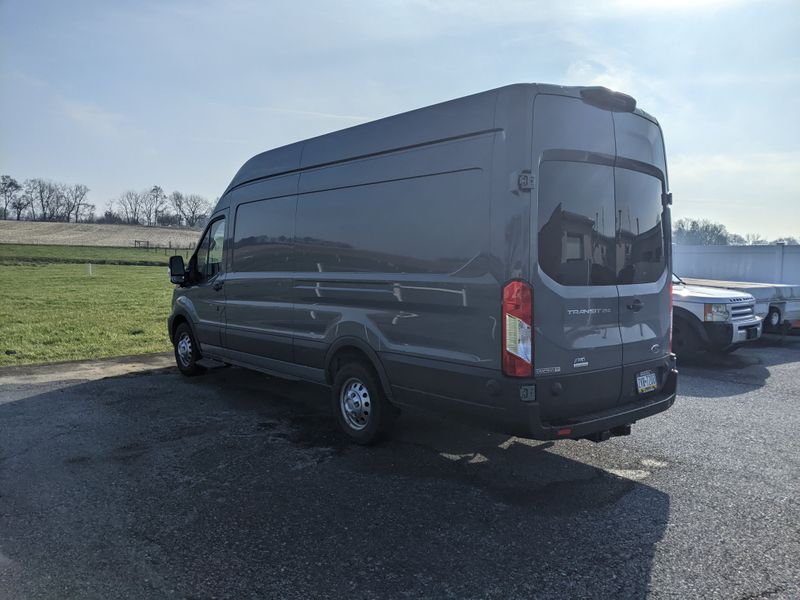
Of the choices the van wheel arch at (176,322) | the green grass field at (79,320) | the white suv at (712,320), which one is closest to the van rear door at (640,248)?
the white suv at (712,320)

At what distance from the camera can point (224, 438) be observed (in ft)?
18.0

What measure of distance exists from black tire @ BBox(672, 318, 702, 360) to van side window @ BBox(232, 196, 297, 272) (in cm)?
646

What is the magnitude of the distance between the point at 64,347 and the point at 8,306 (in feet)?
27.5

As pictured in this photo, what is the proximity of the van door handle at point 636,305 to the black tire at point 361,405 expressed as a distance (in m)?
2.11

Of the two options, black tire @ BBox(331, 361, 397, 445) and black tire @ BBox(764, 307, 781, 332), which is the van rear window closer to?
black tire @ BBox(331, 361, 397, 445)

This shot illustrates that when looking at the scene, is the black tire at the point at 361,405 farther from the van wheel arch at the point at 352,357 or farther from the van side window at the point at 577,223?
the van side window at the point at 577,223

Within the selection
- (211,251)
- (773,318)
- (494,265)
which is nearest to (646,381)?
(494,265)

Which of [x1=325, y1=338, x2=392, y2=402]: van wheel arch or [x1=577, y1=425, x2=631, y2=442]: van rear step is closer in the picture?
[x1=577, y1=425, x2=631, y2=442]: van rear step

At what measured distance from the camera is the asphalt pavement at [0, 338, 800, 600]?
3107 mm

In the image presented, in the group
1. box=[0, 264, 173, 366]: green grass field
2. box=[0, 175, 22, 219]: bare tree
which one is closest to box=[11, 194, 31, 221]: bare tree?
box=[0, 175, 22, 219]: bare tree

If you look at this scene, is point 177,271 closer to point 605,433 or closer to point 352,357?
point 352,357

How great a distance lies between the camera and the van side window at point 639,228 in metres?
4.55

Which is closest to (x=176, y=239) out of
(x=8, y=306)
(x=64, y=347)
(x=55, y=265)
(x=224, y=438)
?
(x=55, y=265)

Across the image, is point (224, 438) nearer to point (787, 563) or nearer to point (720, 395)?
point (787, 563)
